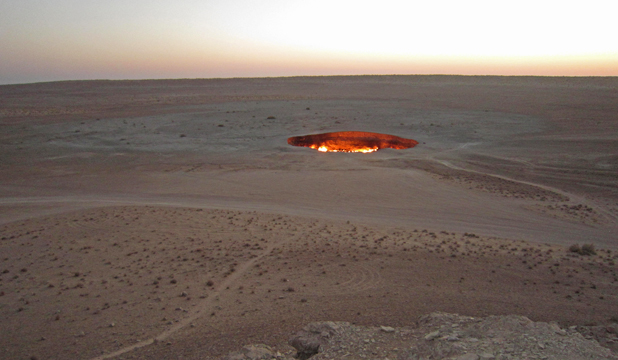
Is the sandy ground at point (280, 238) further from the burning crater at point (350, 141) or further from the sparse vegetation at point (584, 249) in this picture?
the burning crater at point (350, 141)

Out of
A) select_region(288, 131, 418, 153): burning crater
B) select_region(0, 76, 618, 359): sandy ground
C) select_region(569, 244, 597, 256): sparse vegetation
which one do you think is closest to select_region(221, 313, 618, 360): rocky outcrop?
select_region(0, 76, 618, 359): sandy ground

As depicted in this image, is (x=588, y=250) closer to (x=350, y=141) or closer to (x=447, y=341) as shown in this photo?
(x=447, y=341)

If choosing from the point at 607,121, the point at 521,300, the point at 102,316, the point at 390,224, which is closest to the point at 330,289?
the point at 521,300

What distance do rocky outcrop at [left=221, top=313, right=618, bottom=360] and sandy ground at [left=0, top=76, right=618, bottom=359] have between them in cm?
51

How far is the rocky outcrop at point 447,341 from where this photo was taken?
480 centimetres

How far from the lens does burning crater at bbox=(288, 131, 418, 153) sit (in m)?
24.5

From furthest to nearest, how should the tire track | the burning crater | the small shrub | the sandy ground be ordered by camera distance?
the burning crater → the small shrub → the sandy ground → the tire track

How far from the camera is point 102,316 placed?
6.76 metres

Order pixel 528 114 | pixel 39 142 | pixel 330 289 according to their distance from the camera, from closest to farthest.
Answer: pixel 330 289, pixel 39 142, pixel 528 114

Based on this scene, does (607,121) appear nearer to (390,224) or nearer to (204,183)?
(390,224)

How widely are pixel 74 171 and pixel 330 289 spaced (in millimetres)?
16097

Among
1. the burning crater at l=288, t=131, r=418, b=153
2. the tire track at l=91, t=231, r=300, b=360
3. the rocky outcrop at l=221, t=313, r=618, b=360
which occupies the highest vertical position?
the burning crater at l=288, t=131, r=418, b=153

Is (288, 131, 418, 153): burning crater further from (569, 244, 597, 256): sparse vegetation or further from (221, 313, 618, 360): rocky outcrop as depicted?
(221, 313, 618, 360): rocky outcrop

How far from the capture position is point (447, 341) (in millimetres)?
5215
